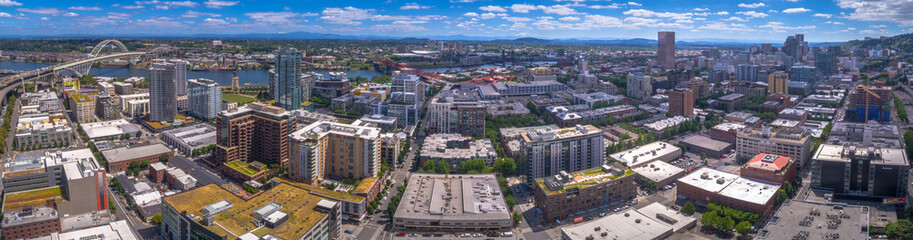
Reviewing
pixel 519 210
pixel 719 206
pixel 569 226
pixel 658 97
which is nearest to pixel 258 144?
pixel 519 210

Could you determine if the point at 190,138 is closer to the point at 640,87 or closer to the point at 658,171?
the point at 658,171

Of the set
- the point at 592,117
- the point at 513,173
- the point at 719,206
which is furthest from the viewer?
the point at 592,117

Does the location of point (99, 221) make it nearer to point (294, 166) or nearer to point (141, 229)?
point (141, 229)

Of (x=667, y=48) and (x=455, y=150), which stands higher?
(x=667, y=48)

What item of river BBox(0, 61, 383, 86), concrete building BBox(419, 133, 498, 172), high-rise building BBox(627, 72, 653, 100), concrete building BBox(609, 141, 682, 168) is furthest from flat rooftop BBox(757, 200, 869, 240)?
river BBox(0, 61, 383, 86)

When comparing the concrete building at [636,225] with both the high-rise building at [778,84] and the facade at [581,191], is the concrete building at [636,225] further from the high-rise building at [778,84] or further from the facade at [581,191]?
the high-rise building at [778,84]

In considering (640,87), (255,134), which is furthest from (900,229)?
(640,87)

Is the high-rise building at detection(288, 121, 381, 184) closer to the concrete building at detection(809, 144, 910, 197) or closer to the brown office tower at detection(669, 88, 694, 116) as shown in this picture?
the concrete building at detection(809, 144, 910, 197)
